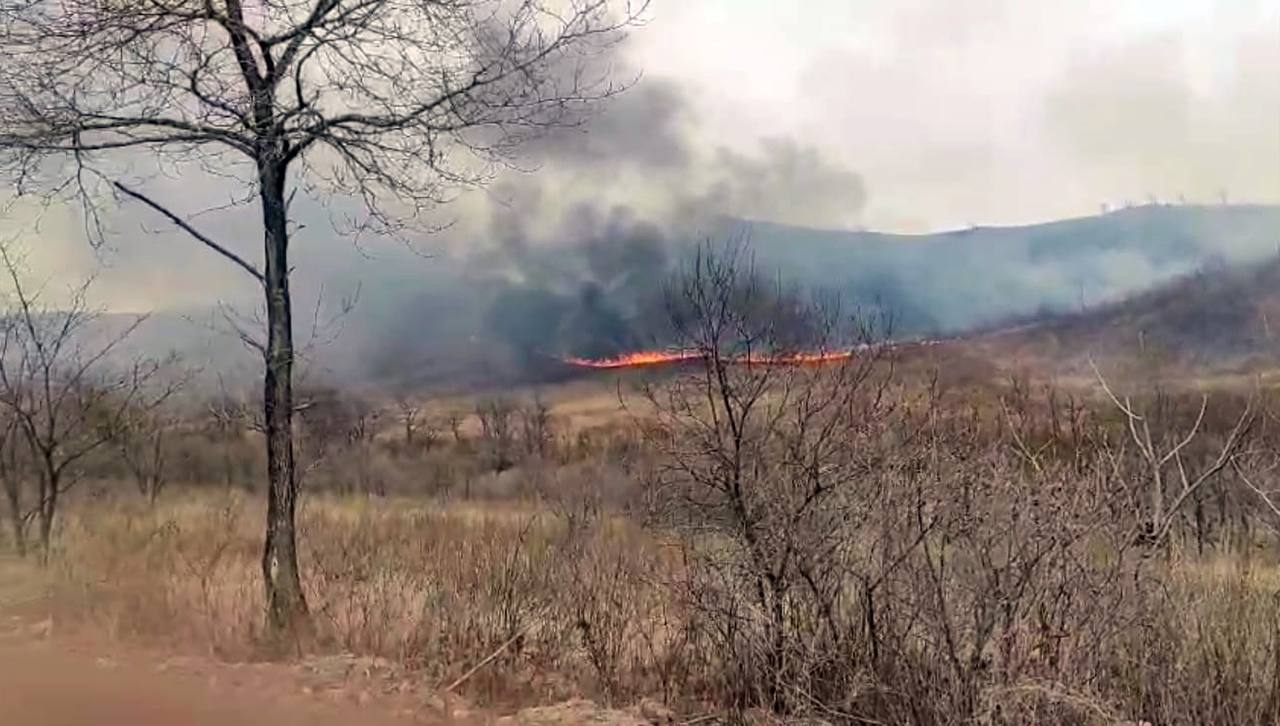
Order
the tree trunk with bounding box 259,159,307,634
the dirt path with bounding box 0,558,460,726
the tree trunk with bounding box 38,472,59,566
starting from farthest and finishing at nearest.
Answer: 1. the tree trunk with bounding box 38,472,59,566
2. the tree trunk with bounding box 259,159,307,634
3. the dirt path with bounding box 0,558,460,726

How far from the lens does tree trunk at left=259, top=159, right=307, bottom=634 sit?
7305mm

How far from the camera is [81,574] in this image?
8.82 m

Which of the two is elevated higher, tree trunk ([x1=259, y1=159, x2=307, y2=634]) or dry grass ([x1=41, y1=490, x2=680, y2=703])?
tree trunk ([x1=259, y1=159, x2=307, y2=634])

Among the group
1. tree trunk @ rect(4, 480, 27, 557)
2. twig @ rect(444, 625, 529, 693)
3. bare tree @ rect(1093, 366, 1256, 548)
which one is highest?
bare tree @ rect(1093, 366, 1256, 548)

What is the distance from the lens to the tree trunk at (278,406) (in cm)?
730

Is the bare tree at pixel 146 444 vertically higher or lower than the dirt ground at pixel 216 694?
higher

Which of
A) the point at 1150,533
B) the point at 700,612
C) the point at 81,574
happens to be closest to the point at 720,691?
the point at 700,612

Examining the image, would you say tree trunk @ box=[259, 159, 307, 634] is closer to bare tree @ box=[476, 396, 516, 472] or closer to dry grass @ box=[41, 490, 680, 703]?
dry grass @ box=[41, 490, 680, 703]

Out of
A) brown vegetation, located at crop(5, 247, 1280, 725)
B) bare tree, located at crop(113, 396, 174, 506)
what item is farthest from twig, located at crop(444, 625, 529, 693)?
bare tree, located at crop(113, 396, 174, 506)

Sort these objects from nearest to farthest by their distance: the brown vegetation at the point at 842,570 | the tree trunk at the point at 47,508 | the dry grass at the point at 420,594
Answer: the brown vegetation at the point at 842,570, the dry grass at the point at 420,594, the tree trunk at the point at 47,508

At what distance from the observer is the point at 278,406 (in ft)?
24.2

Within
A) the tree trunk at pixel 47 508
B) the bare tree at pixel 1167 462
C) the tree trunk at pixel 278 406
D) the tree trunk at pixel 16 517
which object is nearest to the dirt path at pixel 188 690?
the tree trunk at pixel 278 406

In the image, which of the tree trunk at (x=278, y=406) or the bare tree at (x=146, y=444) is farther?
the bare tree at (x=146, y=444)

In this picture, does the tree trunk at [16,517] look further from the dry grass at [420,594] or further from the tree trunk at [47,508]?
the dry grass at [420,594]
